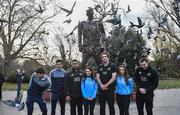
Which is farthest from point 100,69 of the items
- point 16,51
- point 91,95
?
point 16,51

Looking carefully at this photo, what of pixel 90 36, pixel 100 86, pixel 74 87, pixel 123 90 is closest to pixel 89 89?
pixel 100 86

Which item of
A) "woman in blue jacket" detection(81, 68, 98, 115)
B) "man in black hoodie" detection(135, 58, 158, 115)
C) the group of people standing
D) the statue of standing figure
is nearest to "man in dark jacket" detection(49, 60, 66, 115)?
the group of people standing

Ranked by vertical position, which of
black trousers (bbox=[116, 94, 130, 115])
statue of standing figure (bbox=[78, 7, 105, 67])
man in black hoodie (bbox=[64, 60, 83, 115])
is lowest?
black trousers (bbox=[116, 94, 130, 115])

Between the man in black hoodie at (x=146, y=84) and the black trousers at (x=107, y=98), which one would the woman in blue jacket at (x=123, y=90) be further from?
the man in black hoodie at (x=146, y=84)

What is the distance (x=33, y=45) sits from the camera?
154 feet

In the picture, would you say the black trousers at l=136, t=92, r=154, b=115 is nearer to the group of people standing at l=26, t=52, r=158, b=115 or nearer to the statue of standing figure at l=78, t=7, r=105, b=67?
the group of people standing at l=26, t=52, r=158, b=115

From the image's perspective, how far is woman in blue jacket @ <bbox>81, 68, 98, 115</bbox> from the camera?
10953mm

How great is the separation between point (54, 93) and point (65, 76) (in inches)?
28.6

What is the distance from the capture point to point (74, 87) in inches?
442

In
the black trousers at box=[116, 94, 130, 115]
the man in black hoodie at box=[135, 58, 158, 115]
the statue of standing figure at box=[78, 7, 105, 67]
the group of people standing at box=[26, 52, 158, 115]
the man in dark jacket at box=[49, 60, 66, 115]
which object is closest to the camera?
the man in black hoodie at box=[135, 58, 158, 115]

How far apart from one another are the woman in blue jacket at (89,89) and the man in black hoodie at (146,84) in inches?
44.7

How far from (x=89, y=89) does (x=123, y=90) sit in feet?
2.77

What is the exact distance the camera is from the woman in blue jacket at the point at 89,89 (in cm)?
1095

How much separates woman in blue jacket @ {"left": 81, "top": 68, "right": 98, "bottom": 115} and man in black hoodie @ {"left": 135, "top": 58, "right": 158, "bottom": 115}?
113 centimetres
